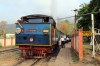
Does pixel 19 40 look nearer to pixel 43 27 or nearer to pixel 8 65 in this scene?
pixel 43 27

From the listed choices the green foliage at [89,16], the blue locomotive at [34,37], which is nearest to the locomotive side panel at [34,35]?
the blue locomotive at [34,37]

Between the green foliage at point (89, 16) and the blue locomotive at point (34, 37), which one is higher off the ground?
the green foliage at point (89, 16)

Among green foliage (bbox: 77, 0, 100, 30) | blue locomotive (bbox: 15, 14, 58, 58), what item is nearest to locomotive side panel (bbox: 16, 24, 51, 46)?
blue locomotive (bbox: 15, 14, 58, 58)

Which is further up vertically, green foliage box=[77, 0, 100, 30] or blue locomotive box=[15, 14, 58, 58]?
green foliage box=[77, 0, 100, 30]

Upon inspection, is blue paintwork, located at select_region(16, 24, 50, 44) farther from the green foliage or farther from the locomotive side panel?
the green foliage

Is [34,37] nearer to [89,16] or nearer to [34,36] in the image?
[34,36]

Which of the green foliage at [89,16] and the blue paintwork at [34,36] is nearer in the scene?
Answer: the blue paintwork at [34,36]

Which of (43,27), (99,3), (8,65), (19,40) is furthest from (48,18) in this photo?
(99,3)

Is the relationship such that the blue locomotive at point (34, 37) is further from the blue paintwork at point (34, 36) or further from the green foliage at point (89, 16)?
the green foliage at point (89, 16)

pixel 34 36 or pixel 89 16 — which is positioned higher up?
pixel 89 16

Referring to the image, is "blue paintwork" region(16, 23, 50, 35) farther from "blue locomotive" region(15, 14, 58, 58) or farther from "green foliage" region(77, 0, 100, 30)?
"green foliage" region(77, 0, 100, 30)

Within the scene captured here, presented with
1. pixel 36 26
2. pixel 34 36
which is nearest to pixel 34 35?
pixel 34 36

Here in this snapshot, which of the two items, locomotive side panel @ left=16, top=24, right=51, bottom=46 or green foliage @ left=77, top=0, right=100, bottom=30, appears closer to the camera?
locomotive side panel @ left=16, top=24, right=51, bottom=46

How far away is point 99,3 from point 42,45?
2233 cm
